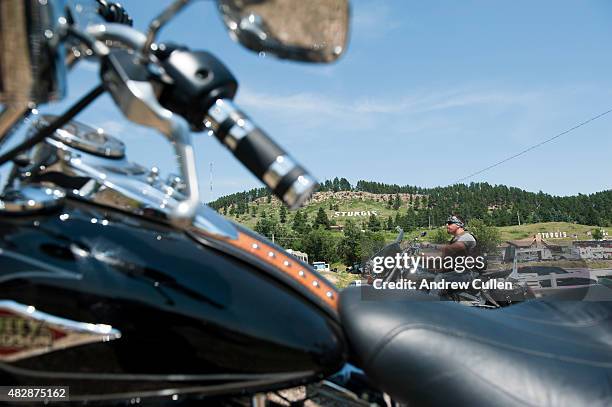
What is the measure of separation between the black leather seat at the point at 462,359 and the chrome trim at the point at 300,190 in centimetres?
41

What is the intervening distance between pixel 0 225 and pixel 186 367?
0.40 metres

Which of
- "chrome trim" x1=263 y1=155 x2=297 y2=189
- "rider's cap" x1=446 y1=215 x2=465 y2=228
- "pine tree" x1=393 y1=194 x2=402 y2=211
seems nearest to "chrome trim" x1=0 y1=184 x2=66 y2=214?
"chrome trim" x1=263 y1=155 x2=297 y2=189

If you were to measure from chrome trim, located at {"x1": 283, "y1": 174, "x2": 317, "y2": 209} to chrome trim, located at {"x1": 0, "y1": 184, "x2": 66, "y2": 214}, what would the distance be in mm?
485

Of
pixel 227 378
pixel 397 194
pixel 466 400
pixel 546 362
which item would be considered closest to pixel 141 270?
pixel 227 378

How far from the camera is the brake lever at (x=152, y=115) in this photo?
2.23 feet

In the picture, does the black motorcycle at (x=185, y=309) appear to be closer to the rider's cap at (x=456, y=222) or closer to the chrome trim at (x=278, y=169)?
the chrome trim at (x=278, y=169)

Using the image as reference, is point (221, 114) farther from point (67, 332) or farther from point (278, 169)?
point (67, 332)

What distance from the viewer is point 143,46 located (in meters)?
0.74

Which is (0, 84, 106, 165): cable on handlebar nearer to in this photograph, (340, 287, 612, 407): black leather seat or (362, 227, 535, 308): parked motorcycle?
(340, 287, 612, 407): black leather seat

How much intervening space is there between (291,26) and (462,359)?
66 cm

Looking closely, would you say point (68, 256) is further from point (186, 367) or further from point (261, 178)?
point (261, 178)

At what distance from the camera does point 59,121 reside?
884 mm

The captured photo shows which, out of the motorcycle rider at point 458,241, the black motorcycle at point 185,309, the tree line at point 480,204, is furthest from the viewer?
the tree line at point 480,204

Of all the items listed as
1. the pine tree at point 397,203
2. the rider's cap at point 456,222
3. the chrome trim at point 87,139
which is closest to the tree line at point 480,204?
the pine tree at point 397,203
